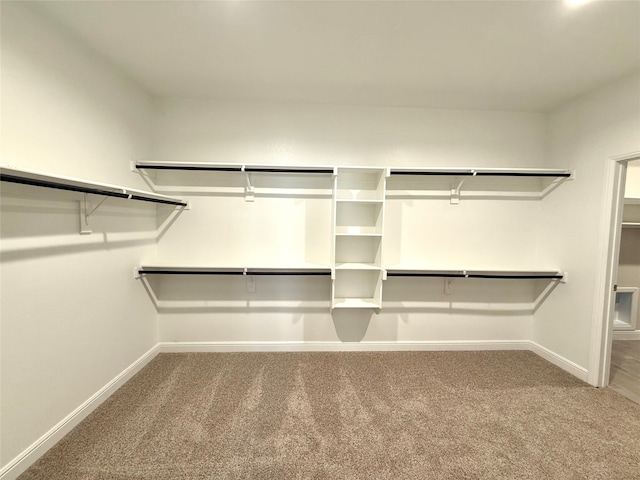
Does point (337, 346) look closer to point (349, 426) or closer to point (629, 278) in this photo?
point (349, 426)

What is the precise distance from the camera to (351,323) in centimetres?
267

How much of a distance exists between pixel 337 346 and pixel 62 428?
2.10 m

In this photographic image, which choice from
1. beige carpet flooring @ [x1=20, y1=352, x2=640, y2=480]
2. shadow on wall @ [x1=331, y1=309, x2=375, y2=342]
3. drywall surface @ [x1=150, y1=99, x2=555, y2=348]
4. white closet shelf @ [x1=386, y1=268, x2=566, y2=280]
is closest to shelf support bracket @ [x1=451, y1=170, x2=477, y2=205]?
drywall surface @ [x1=150, y1=99, x2=555, y2=348]

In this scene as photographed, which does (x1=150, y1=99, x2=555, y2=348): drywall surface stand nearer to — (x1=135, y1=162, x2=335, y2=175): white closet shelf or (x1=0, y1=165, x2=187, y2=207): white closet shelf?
(x1=135, y1=162, x2=335, y2=175): white closet shelf

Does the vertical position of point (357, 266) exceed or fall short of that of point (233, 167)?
it falls short

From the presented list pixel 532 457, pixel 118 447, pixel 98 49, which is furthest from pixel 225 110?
pixel 532 457

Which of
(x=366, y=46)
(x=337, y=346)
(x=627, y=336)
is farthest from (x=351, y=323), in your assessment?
(x=627, y=336)

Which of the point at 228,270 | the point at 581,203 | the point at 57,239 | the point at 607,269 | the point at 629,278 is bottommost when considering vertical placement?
the point at 629,278

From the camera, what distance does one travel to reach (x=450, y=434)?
1634mm

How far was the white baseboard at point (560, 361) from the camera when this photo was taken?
7.38 feet

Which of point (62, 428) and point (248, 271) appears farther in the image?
point (248, 271)

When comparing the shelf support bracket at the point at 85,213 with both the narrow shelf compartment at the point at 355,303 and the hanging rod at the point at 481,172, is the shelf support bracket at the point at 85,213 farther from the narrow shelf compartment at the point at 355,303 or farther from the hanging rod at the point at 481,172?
the hanging rod at the point at 481,172

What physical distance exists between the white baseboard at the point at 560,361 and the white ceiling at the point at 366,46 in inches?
96.4

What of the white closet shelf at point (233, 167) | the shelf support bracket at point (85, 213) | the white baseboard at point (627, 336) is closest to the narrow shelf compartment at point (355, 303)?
the white closet shelf at point (233, 167)
